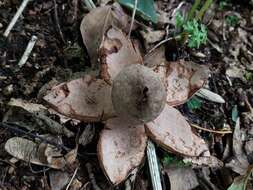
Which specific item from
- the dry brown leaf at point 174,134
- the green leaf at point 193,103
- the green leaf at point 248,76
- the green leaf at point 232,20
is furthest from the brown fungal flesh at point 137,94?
the green leaf at point 232,20

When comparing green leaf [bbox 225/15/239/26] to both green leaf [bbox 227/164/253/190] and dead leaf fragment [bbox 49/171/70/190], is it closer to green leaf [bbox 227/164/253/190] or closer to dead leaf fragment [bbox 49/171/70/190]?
green leaf [bbox 227/164/253/190]

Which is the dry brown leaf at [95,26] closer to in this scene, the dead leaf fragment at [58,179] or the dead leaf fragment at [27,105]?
the dead leaf fragment at [27,105]

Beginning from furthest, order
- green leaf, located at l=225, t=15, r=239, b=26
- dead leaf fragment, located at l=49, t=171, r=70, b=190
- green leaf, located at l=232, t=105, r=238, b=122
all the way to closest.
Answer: green leaf, located at l=225, t=15, r=239, b=26
green leaf, located at l=232, t=105, r=238, b=122
dead leaf fragment, located at l=49, t=171, r=70, b=190

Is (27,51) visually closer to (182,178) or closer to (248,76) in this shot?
(182,178)

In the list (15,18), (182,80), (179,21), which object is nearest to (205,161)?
(182,80)

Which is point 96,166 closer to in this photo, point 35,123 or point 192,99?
point 35,123

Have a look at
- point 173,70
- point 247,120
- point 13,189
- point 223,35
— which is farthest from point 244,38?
point 13,189

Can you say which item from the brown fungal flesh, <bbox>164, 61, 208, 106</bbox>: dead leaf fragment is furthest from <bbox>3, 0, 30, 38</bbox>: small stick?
<bbox>164, 61, 208, 106</bbox>: dead leaf fragment
